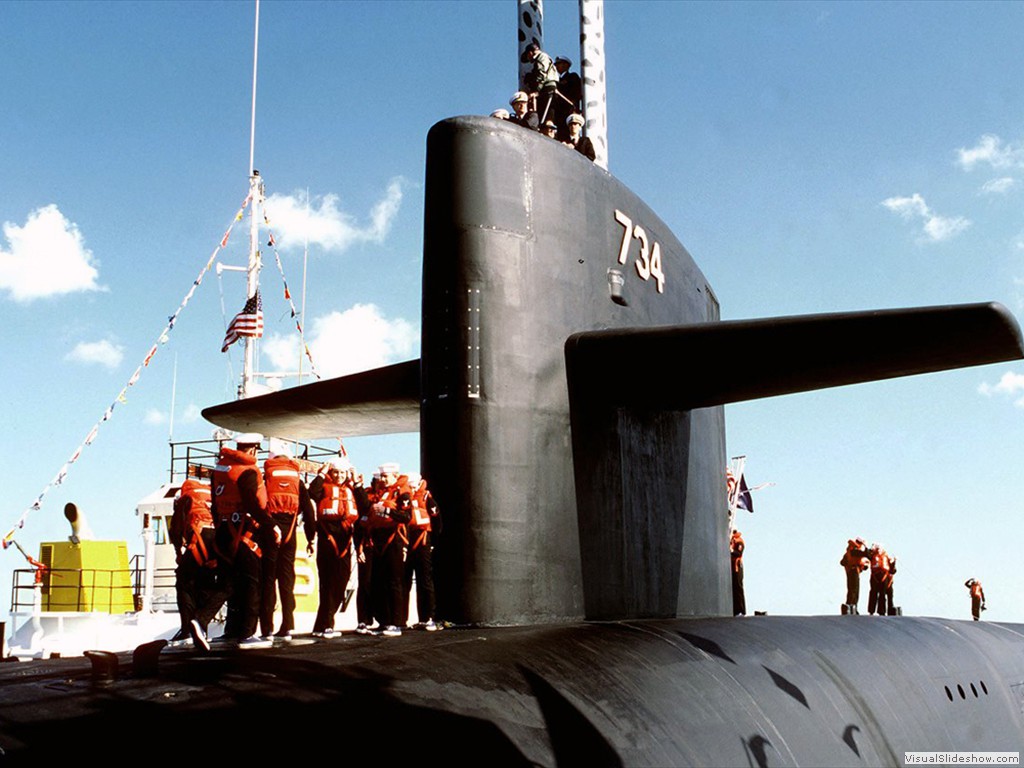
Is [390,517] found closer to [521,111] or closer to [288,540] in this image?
[288,540]

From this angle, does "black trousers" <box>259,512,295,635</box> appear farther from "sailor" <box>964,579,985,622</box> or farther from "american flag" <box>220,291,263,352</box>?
"sailor" <box>964,579,985,622</box>

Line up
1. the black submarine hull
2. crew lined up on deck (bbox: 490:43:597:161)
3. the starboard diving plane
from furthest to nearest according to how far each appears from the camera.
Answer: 1. crew lined up on deck (bbox: 490:43:597:161)
2. the starboard diving plane
3. the black submarine hull

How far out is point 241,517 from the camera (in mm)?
6121

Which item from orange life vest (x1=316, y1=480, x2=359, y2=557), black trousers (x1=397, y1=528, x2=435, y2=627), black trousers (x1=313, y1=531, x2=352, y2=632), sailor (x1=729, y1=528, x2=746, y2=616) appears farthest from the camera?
sailor (x1=729, y1=528, x2=746, y2=616)

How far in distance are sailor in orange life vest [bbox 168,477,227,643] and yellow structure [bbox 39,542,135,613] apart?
12.4 m

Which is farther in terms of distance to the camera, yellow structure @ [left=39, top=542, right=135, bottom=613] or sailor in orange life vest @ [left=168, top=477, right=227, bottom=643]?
yellow structure @ [left=39, top=542, right=135, bottom=613]

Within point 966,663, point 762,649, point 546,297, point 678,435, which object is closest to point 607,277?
point 546,297

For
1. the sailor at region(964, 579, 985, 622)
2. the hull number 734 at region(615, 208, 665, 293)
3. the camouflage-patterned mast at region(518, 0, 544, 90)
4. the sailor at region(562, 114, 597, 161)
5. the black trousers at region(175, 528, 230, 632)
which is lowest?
the sailor at region(964, 579, 985, 622)

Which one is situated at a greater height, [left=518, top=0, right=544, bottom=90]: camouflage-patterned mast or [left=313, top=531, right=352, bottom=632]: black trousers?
[left=518, top=0, right=544, bottom=90]: camouflage-patterned mast

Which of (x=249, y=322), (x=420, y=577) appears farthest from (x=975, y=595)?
(x=420, y=577)

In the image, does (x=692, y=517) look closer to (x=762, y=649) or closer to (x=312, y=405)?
(x=762, y=649)

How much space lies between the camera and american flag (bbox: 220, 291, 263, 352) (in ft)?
74.7

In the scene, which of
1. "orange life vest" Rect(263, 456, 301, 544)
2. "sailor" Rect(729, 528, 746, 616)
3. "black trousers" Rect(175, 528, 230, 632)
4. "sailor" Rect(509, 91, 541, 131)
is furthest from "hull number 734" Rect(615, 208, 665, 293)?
"sailor" Rect(729, 528, 746, 616)

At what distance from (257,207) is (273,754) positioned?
72.5 feet
